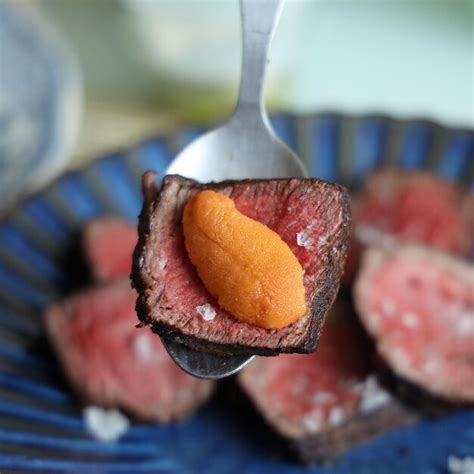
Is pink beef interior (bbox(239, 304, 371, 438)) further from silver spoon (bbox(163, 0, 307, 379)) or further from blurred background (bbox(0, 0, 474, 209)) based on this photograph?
blurred background (bbox(0, 0, 474, 209))

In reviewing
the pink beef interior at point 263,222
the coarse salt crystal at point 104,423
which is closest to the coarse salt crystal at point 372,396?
the coarse salt crystal at point 104,423

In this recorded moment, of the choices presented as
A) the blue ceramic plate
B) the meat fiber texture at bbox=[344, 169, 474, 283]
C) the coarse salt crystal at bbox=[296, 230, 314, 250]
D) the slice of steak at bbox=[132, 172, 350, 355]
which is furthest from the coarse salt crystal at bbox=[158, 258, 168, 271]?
Result: the meat fiber texture at bbox=[344, 169, 474, 283]

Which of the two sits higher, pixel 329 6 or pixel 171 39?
pixel 171 39

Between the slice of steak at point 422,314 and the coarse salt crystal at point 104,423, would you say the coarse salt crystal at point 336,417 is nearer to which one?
the slice of steak at point 422,314

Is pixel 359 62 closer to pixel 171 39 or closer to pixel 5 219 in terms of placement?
pixel 171 39

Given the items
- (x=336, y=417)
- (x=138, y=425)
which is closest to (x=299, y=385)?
(x=336, y=417)

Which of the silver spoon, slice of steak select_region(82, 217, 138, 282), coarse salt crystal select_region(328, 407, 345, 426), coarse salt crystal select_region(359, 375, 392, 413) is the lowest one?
coarse salt crystal select_region(328, 407, 345, 426)

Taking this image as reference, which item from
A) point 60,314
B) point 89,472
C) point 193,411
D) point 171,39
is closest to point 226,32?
point 171,39
